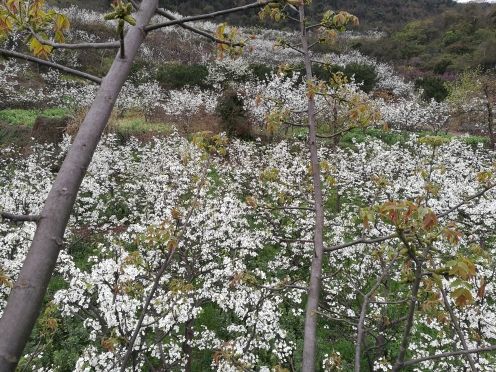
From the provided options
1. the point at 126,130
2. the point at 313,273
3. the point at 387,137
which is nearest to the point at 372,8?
the point at 387,137

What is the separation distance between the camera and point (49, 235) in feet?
3.63

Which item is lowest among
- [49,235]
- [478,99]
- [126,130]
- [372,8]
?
[49,235]

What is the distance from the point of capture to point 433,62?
40.0m

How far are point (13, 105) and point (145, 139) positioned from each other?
37.6 ft

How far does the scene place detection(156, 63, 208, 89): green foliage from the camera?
94.1 ft

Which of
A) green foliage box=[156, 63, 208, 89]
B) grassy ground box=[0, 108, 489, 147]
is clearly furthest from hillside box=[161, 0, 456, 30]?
grassy ground box=[0, 108, 489, 147]

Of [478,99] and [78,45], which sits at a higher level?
[478,99]

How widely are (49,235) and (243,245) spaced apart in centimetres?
582

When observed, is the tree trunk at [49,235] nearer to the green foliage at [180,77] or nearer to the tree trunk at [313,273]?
the tree trunk at [313,273]

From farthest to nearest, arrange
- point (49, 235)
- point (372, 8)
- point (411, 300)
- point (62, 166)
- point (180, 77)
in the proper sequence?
1. point (372, 8)
2. point (180, 77)
3. point (411, 300)
4. point (62, 166)
5. point (49, 235)

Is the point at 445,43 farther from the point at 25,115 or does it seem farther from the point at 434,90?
the point at 25,115

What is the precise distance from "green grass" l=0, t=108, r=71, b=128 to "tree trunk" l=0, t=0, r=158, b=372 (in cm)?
1855

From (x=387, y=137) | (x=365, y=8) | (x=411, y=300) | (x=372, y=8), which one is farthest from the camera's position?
(x=372, y=8)

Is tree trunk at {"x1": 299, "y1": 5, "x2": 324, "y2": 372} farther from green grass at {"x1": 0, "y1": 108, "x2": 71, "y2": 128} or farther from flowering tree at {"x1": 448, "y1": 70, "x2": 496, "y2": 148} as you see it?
flowering tree at {"x1": 448, "y1": 70, "x2": 496, "y2": 148}
